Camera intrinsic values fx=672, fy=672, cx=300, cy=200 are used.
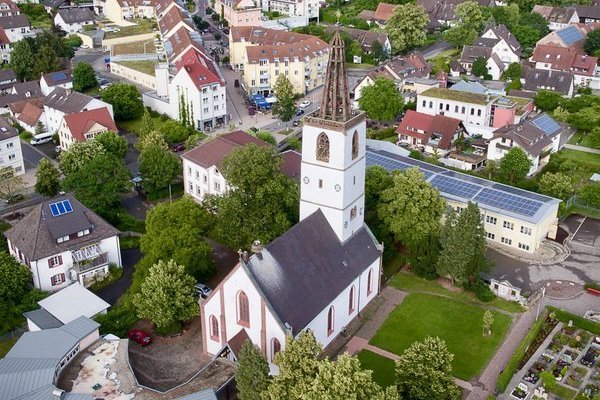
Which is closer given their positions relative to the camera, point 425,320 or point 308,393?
point 308,393

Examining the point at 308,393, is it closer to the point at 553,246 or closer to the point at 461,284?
the point at 461,284

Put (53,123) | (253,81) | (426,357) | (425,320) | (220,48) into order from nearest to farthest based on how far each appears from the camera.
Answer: (426,357) → (425,320) → (53,123) → (253,81) → (220,48)

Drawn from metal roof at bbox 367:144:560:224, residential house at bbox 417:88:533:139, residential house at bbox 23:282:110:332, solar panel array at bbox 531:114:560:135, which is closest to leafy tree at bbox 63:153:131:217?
residential house at bbox 23:282:110:332

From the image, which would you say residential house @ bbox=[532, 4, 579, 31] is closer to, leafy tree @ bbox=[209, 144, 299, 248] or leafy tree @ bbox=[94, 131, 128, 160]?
leafy tree @ bbox=[94, 131, 128, 160]

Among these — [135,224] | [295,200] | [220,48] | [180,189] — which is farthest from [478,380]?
[220,48]

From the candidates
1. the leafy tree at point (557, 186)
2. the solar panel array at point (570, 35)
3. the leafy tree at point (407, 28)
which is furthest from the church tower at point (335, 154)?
the solar panel array at point (570, 35)

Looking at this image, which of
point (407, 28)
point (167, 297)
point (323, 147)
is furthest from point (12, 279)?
point (407, 28)

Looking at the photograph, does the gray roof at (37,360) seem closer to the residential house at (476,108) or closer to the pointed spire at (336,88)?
the pointed spire at (336,88)
